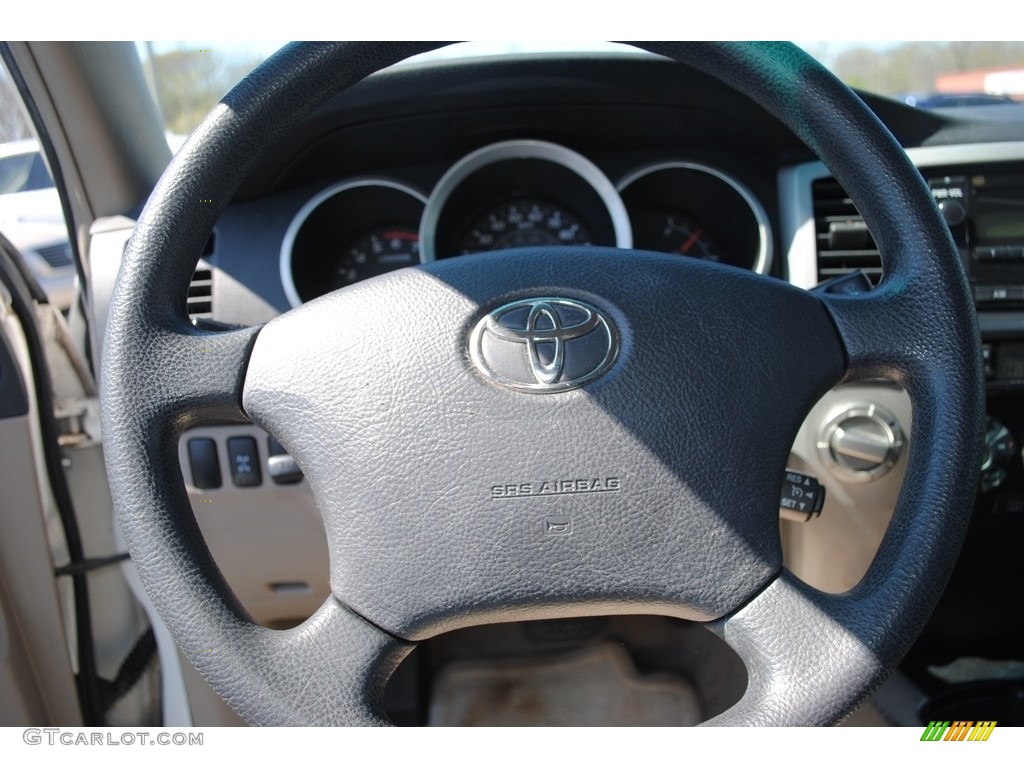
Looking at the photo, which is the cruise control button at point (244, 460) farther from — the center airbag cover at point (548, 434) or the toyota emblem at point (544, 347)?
the toyota emblem at point (544, 347)

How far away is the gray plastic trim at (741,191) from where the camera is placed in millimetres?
1546

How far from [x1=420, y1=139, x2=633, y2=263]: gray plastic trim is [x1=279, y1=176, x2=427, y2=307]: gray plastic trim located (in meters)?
0.04

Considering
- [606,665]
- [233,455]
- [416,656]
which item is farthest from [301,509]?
[606,665]

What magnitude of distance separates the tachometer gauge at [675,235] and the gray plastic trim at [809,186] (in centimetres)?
18

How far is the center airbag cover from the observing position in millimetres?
853

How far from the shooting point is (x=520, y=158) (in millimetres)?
1573

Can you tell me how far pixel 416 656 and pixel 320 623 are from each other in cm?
84

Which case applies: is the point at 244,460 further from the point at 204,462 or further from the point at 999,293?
the point at 999,293

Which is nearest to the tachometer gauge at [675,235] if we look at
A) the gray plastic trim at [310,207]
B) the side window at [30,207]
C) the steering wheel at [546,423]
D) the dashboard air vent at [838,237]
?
the dashboard air vent at [838,237]

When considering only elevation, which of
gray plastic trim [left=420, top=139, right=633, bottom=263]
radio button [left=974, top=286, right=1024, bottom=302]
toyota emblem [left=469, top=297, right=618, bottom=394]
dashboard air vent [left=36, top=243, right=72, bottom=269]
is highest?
Answer: gray plastic trim [left=420, top=139, right=633, bottom=263]

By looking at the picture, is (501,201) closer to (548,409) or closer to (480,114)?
(480,114)

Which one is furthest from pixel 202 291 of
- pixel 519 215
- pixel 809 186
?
pixel 809 186
